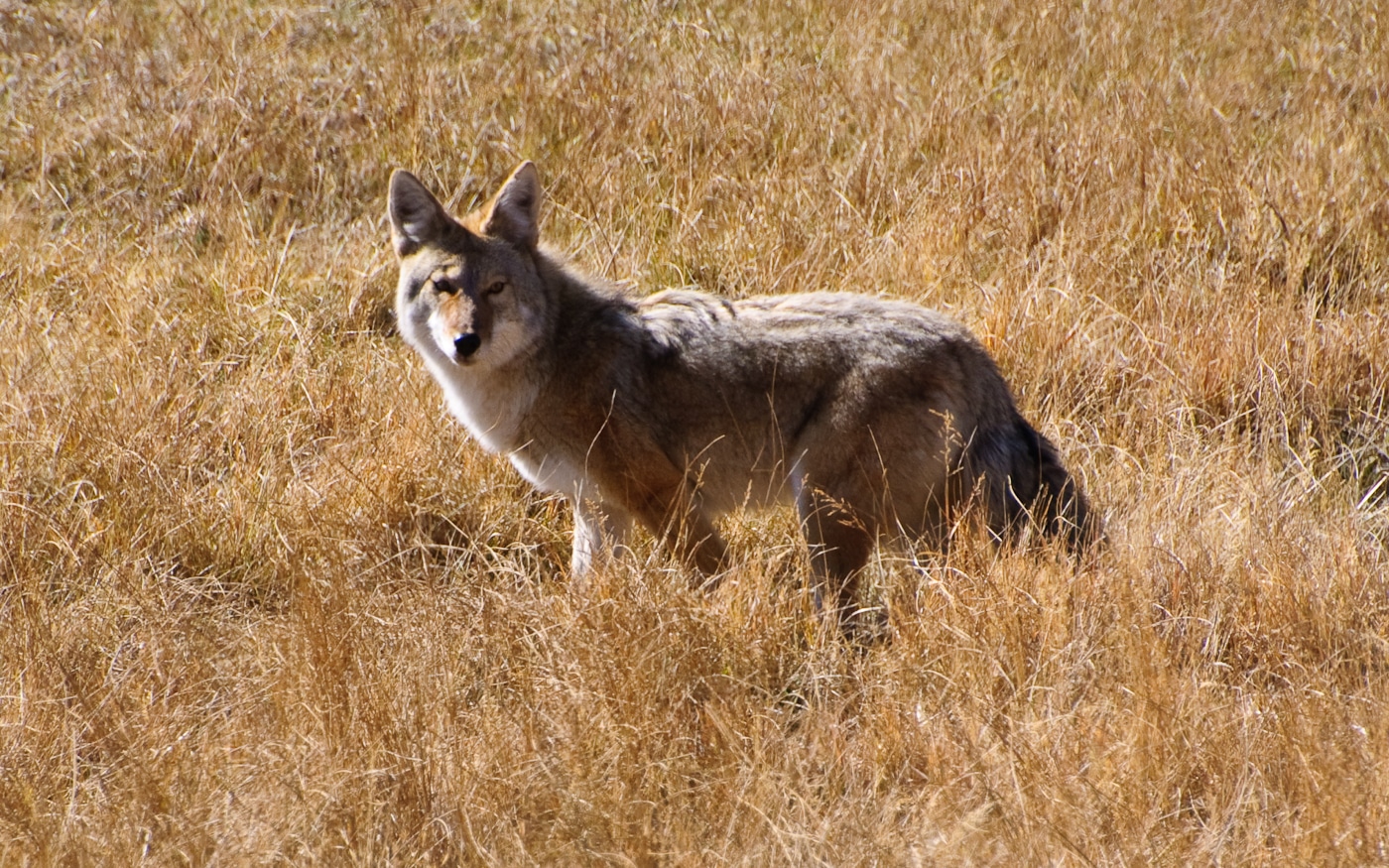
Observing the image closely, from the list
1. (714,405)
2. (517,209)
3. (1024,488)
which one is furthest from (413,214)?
(1024,488)

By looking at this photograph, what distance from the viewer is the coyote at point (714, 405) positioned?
15.6 feet

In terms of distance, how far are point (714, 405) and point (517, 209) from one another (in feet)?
4.28

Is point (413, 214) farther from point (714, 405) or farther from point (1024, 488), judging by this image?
point (1024, 488)

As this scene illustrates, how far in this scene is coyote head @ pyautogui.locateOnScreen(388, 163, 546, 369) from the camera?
517 centimetres

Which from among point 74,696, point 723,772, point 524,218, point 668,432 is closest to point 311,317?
point 524,218

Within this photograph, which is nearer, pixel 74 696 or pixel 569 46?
pixel 74 696

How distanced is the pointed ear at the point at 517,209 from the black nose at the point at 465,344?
667 millimetres

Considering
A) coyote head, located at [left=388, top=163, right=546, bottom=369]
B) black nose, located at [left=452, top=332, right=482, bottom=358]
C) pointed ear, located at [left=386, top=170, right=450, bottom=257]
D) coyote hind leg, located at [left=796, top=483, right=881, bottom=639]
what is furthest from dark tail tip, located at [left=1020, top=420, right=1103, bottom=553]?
pointed ear, located at [left=386, top=170, right=450, bottom=257]

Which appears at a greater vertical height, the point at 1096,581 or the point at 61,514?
the point at 1096,581

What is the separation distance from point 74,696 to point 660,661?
1827mm

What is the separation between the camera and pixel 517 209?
5555 mm

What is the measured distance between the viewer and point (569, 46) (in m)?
9.94

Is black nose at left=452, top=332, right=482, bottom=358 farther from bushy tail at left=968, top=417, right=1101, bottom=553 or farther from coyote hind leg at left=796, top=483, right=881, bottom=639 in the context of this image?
bushy tail at left=968, top=417, right=1101, bottom=553

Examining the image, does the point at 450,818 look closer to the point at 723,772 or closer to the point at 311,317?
the point at 723,772
